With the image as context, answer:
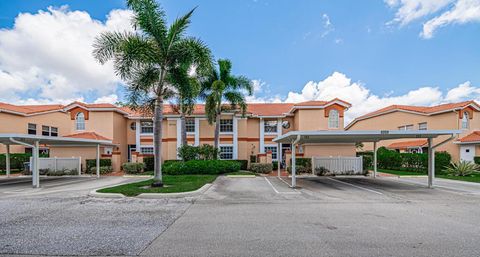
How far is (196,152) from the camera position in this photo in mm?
20578

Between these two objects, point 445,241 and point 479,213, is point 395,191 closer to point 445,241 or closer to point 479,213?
point 479,213

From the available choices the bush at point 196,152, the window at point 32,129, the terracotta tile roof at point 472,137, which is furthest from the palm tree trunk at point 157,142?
the terracotta tile roof at point 472,137

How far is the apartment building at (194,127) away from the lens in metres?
22.2

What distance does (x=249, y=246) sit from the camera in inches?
200

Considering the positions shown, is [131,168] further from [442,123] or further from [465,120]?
[465,120]

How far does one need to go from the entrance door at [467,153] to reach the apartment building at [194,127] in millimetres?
9835

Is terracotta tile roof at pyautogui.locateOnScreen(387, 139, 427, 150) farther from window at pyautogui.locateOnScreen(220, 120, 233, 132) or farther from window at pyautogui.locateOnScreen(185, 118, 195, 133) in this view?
window at pyautogui.locateOnScreen(185, 118, 195, 133)

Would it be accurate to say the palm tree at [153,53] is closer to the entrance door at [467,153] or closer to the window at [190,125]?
the window at [190,125]

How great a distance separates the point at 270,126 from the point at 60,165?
1864 cm

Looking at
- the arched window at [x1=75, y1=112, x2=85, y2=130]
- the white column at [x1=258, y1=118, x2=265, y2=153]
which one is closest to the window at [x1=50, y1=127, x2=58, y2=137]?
the arched window at [x1=75, y1=112, x2=85, y2=130]

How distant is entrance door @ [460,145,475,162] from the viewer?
2141 cm

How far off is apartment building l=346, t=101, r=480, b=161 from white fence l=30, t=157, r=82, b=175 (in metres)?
30.4

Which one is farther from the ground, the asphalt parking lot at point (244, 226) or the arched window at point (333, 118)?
the arched window at point (333, 118)

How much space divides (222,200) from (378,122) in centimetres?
2800
